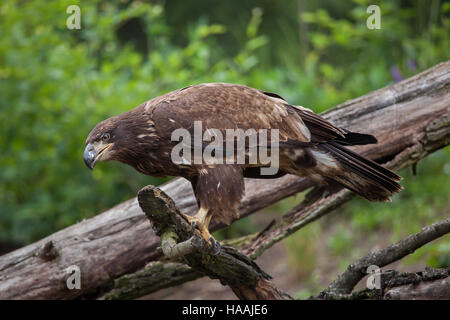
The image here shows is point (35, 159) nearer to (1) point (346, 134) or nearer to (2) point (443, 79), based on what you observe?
(1) point (346, 134)

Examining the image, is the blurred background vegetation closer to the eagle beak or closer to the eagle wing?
the eagle wing

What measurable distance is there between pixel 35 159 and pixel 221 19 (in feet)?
15.0

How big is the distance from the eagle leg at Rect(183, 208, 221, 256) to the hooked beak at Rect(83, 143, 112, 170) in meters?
0.53

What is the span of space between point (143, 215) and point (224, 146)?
36.3 inches

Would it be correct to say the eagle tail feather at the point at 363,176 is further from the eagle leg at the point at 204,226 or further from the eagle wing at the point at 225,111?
the eagle leg at the point at 204,226

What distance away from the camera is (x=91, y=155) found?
10.5 feet

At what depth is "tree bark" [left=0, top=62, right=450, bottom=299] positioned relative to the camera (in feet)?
12.3

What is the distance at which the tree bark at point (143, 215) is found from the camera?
376cm

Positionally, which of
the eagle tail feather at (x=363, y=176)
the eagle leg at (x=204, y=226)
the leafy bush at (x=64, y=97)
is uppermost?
the leafy bush at (x=64, y=97)

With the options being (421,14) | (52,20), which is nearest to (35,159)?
(52,20)

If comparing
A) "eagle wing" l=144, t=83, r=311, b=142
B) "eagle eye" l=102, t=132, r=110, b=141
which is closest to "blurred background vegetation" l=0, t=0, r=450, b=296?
"eagle wing" l=144, t=83, r=311, b=142

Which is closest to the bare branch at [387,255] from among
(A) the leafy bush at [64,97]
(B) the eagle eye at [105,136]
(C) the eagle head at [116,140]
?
(C) the eagle head at [116,140]

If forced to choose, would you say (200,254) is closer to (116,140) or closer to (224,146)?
(224,146)

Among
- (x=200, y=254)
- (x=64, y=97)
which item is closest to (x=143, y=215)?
(x=200, y=254)
